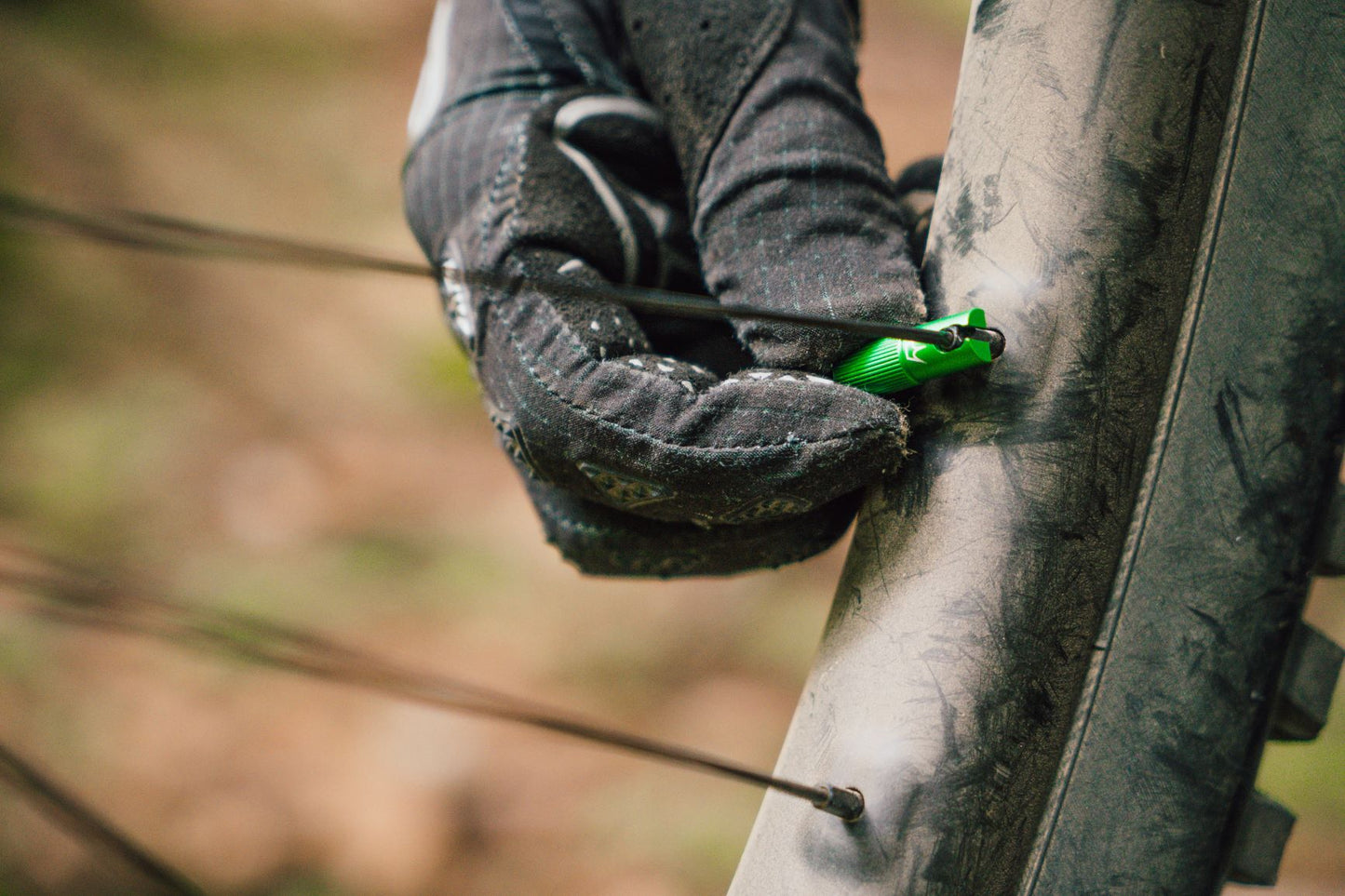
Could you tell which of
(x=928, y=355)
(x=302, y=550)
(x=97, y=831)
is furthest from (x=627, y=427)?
(x=302, y=550)

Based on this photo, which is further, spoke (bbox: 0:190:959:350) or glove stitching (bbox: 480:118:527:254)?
glove stitching (bbox: 480:118:527:254)

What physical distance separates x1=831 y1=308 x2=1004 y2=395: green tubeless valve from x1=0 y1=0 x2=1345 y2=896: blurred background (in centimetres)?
128

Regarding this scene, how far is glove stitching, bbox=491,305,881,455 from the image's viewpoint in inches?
14.6

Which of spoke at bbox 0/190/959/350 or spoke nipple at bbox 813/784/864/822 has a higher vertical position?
spoke at bbox 0/190/959/350

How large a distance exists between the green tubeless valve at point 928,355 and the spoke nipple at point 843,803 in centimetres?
16

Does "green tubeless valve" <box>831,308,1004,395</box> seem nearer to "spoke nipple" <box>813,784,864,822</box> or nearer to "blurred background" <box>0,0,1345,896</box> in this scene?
"spoke nipple" <box>813,784,864,822</box>

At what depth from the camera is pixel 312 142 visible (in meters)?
2.51

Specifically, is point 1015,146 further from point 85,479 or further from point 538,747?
point 85,479

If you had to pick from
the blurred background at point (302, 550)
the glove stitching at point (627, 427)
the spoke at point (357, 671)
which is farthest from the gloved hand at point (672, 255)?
the blurred background at point (302, 550)

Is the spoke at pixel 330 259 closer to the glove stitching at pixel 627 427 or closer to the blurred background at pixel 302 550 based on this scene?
the glove stitching at pixel 627 427

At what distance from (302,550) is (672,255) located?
64.6 inches

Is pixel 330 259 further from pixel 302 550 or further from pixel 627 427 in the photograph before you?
pixel 302 550

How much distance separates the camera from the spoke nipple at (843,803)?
14.8 inches

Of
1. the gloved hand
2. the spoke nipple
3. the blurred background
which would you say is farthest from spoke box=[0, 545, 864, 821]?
the blurred background
